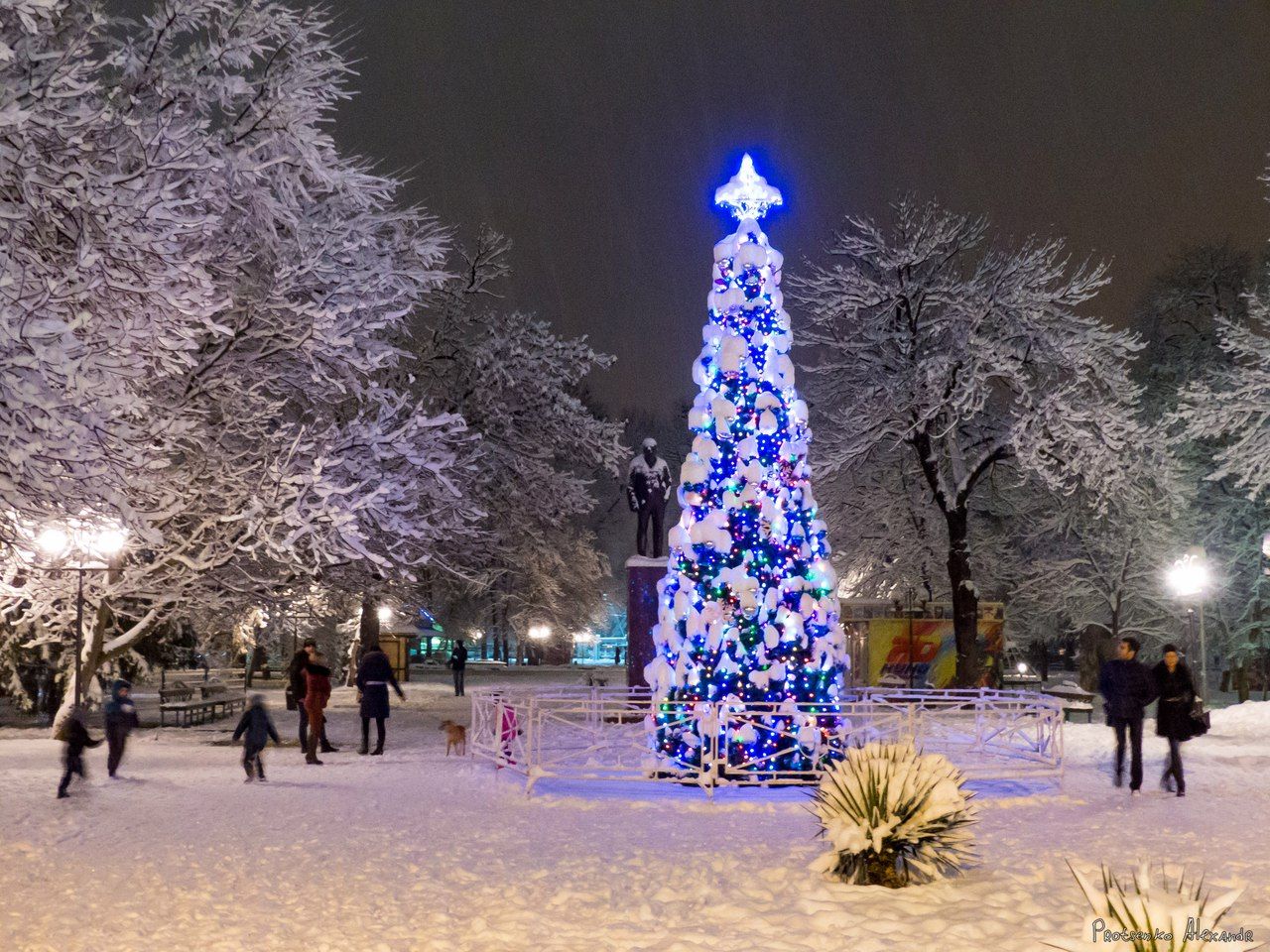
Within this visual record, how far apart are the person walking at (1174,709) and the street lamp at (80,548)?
12451 millimetres

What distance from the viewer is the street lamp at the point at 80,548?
1524 centimetres

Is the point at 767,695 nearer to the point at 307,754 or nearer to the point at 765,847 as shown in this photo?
the point at 765,847

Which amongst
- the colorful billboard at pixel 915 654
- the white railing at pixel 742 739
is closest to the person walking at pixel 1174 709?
the white railing at pixel 742 739

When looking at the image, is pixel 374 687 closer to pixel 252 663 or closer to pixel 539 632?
pixel 252 663

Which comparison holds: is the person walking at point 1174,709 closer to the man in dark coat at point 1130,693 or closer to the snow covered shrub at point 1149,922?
the man in dark coat at point 1130,693

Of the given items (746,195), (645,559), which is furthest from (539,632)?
(746,195)

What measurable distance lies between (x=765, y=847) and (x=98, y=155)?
10.6m

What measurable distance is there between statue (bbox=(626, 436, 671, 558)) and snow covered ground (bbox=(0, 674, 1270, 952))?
266 inches

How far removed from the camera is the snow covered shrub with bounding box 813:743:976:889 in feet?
27.4

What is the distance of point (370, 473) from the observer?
19.2 meters

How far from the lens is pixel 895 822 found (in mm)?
8336

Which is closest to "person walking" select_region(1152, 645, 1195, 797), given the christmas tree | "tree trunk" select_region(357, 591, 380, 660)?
the christmas tree

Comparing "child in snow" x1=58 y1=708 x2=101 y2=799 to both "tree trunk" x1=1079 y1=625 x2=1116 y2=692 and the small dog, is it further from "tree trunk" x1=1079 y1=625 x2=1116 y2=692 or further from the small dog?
"tree trunk" x1=1079 y1=625 x2=1116 y2=692

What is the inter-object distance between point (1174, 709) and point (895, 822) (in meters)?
6.31
